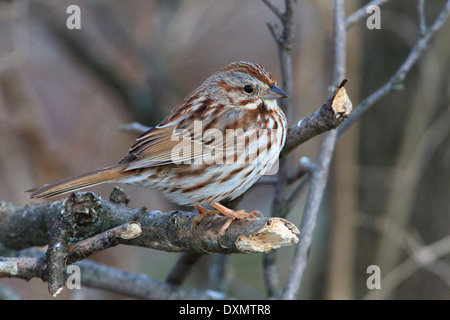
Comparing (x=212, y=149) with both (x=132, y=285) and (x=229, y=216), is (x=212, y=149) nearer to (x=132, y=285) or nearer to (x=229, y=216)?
(x=229, y=216)

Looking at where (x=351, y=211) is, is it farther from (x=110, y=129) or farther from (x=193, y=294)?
(x=110, y=129)

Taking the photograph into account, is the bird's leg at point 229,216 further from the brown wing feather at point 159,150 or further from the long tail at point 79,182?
the long tail at point 79,182

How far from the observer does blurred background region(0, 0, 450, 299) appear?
436 centimetres

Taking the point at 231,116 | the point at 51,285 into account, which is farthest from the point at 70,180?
the point at 231,116

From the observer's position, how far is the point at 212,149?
3092 mm

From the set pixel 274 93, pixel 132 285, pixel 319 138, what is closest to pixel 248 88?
pixel 274 93

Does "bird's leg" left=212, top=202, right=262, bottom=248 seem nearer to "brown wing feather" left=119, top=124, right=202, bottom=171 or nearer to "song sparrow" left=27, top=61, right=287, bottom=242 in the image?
"song sparrow" left=27, top=61, right=287, bottom=242

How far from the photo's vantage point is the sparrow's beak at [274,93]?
318cm

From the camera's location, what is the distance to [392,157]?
4.49m

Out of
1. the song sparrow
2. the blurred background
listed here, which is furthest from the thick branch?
the blurred background

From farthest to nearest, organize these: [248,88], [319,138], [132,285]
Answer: [319,138] → [132,285] → [248,88]

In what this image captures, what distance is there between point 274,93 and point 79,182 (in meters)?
1.22

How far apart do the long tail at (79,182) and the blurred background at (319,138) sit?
1360 millimetres

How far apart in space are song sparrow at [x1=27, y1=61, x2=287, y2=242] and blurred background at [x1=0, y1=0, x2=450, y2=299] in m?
0.91
